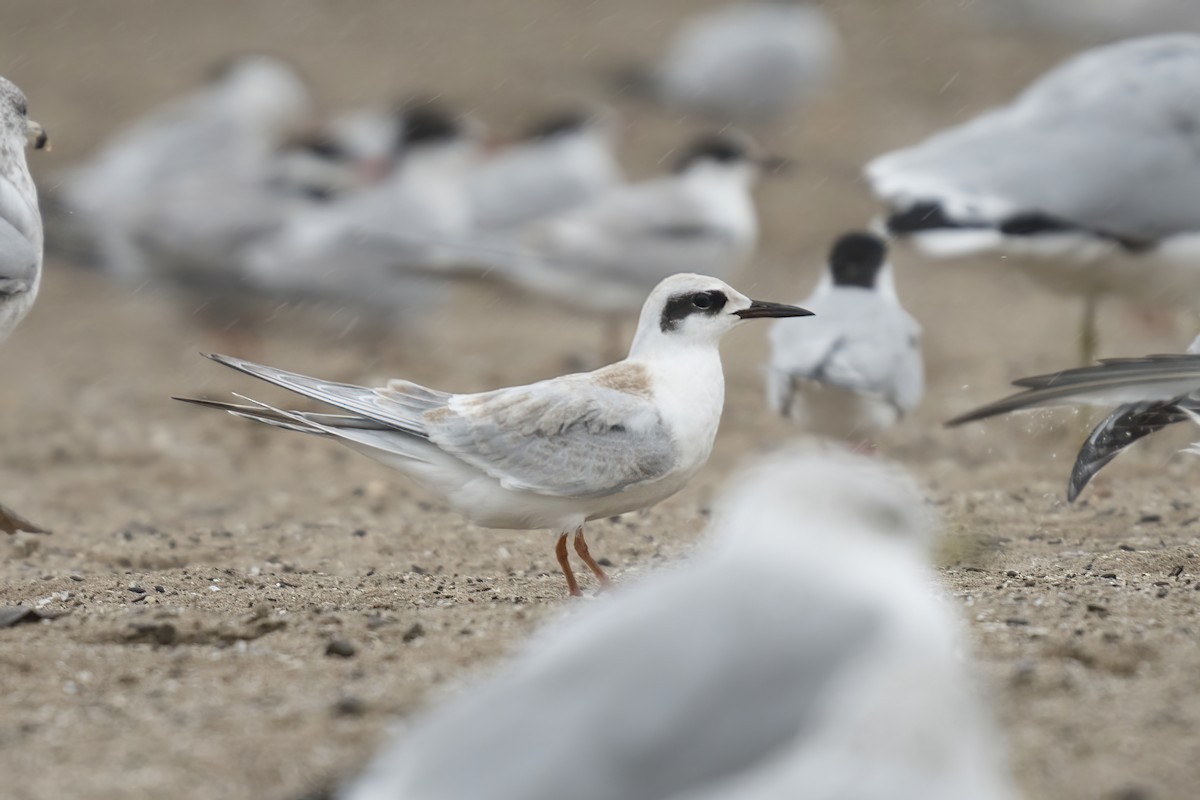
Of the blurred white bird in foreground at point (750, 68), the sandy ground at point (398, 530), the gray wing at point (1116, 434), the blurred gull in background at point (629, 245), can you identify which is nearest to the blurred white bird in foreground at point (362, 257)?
the sandy ground at point (398, 530)

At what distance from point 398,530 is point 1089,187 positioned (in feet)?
11.5

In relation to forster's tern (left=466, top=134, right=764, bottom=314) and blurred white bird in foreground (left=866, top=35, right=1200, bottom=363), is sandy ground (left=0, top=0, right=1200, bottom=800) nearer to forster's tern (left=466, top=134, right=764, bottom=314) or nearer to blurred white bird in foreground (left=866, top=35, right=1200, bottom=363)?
forster's tern (left=466, top=134, right=764, bottom=314)

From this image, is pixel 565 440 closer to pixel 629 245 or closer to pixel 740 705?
pixel 740 705

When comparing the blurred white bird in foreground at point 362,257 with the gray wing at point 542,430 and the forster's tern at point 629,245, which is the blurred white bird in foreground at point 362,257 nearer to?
the forster's tern at point 629,245

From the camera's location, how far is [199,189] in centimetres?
1102

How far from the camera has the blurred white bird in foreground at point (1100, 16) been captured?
16.1m

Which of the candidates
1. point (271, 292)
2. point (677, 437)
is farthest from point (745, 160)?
point (677, 437)

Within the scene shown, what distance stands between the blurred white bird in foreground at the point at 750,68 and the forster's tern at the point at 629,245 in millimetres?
5724

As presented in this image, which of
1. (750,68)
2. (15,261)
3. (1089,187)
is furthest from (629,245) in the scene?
(750,68)

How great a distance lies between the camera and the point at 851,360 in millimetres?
6422

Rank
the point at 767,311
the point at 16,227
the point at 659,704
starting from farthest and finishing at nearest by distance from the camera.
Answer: the point at 16,227, the point at 767,311, the point at 659,704

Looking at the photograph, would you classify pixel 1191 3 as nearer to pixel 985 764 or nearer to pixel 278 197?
pixel 278 197

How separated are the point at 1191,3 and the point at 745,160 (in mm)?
8081

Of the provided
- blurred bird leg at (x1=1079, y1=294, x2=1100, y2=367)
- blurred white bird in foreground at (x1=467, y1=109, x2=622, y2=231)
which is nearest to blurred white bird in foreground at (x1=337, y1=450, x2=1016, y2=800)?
blurred bird leg at (x1=1079, y1=294, x2=1100, y2=367)
